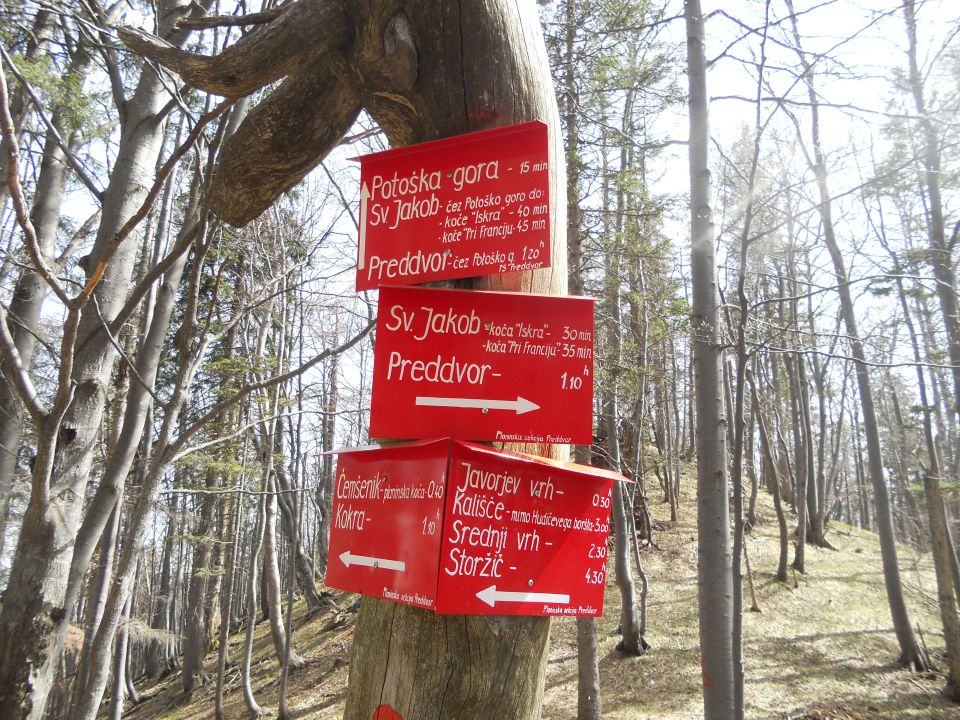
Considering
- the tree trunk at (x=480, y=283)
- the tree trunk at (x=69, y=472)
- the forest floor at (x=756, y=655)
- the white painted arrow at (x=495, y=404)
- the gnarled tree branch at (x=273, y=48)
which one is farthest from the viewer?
the forest floor at (x=756, y=655)

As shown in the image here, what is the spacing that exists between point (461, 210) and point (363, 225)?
1.00ft

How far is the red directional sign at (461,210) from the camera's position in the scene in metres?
1.68

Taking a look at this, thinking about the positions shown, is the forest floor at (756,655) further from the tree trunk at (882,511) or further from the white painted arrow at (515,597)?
the white painted arrow at (515,597)

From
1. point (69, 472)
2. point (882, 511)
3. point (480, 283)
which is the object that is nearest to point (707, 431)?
point (480, 283)

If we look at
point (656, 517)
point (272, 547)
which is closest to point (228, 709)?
point (272, 547)

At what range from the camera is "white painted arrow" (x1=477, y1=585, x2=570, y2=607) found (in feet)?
4.81

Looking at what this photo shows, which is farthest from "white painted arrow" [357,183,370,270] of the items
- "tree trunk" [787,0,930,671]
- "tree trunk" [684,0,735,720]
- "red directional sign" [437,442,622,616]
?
"tree trunk" [787,0,930,671]

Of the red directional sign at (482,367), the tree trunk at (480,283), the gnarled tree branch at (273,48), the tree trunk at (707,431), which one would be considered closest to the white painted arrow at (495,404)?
the red directional sign at (482,367)

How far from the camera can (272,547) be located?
40.7 ft

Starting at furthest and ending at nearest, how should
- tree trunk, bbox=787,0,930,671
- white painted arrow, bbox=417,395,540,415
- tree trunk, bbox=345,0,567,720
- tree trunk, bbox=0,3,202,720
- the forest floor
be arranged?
tree trunk, bbox=787,0,930,671 < the forest floor < tree trunk, bbox=0,3,202,720 < white painted arrow, bbox=417,395,540,415 < tree trunk, bbox=345,0,567,720

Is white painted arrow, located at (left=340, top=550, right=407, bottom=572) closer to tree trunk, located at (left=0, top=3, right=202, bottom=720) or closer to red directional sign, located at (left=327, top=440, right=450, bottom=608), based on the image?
red directional sign, located at (left=327, top=440, right=450, bottom=608)

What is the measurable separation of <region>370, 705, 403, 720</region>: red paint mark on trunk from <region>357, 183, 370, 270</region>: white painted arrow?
1118 mm

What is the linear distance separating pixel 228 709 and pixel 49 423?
46.6 ft

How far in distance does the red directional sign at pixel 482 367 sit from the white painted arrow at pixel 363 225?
221mm
